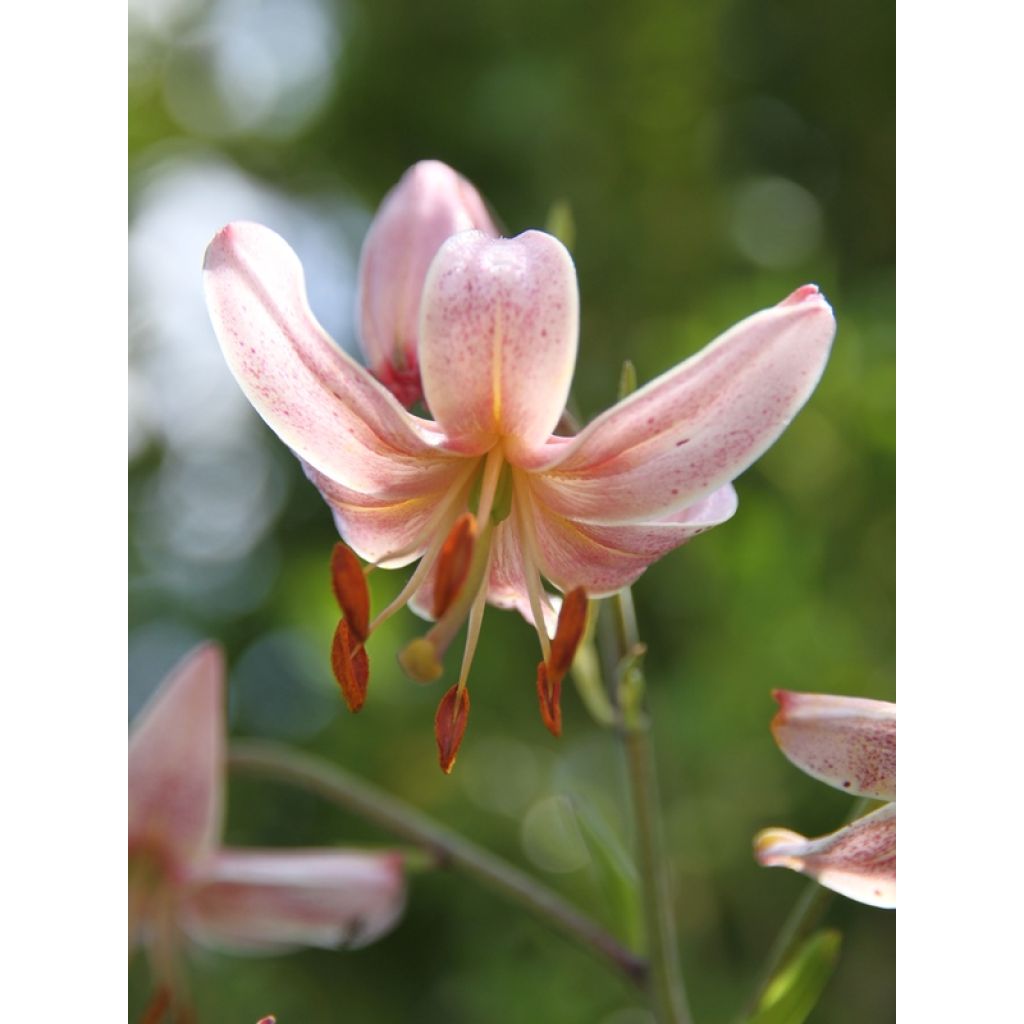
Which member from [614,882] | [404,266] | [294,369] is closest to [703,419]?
[294,369]

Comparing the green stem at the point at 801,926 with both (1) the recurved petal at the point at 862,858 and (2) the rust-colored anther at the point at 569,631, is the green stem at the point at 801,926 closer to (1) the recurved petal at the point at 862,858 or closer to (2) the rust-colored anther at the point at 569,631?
(1) the recurved petal at the point at 862,858

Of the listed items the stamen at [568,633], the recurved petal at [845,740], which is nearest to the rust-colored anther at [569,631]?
the stamen at [568,633]

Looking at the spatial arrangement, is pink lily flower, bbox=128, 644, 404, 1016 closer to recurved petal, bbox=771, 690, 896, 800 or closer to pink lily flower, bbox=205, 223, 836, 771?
pink lily flower, bbox=205, 223, 836, 771

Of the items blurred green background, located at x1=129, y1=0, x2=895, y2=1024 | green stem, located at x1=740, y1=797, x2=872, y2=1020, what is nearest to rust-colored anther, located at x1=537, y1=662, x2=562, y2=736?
green stem, located at x1=740, y1=797, x2=872, y2=1020

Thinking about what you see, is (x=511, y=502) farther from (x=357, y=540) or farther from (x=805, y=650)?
(x=805, y=650)

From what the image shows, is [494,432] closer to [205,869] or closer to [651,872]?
[651,872]
